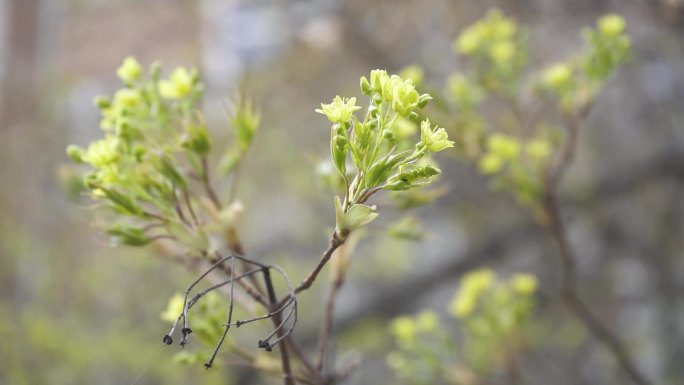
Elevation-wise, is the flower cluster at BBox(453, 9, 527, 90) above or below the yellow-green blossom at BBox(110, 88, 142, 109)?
above

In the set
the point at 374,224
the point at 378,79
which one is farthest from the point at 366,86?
the point at 374,224

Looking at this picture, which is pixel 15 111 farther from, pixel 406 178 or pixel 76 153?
pixel 406 178

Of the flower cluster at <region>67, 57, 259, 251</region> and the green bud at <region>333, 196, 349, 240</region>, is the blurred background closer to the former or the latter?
the flower cluster at <region>67, 57, 259, 251</region>

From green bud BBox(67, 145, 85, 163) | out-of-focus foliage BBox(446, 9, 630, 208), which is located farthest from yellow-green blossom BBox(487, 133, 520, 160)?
green bud BBox(67, 145, 85, 163)

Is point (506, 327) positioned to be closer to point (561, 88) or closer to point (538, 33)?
point (561, 88)

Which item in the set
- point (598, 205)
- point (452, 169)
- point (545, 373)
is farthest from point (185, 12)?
point (545, 373)
